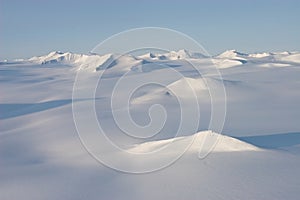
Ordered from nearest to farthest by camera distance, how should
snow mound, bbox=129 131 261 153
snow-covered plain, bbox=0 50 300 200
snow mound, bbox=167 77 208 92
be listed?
snow-covered plain, bbox=0 50 300 200 → snow mound, bbox=129 131 261 153 → snow mound, bbox=167 77 208 92

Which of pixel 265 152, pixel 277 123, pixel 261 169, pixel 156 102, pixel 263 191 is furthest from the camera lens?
pixel 156 102

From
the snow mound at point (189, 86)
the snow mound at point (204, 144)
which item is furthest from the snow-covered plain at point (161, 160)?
the snow mound at point (189, 86)

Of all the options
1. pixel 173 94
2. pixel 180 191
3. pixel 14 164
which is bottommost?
pixel 173 94

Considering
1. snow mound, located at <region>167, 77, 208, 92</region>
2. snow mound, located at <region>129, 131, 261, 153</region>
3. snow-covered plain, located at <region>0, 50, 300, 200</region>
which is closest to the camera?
snow-covered plain, located at <region>0, 50, 300, 200</region>

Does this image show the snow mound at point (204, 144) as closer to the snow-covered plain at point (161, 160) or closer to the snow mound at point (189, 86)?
the snow-covered plain at point (161, 160)

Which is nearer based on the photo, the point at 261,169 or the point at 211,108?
→ the point at 261,169

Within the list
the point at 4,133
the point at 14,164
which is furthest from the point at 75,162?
the point at 4,133

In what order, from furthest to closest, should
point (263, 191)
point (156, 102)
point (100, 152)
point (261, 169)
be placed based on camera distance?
point (156, 102)
point (100, 152)
point (261, 169)
point (263, 191)

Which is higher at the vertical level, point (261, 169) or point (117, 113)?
point (261, 169)

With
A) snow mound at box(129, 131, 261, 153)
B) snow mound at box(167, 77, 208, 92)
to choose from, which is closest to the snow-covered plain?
snow mound at box(129, 131, 261, 153)

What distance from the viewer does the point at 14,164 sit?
3619 cm

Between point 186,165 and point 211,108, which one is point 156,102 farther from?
point 186,165

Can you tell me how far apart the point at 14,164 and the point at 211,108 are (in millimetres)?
42530

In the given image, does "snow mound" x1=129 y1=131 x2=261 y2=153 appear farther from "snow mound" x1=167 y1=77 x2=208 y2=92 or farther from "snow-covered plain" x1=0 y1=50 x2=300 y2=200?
"snow mound" x1=167 y1=77 x2=208 y2=92
